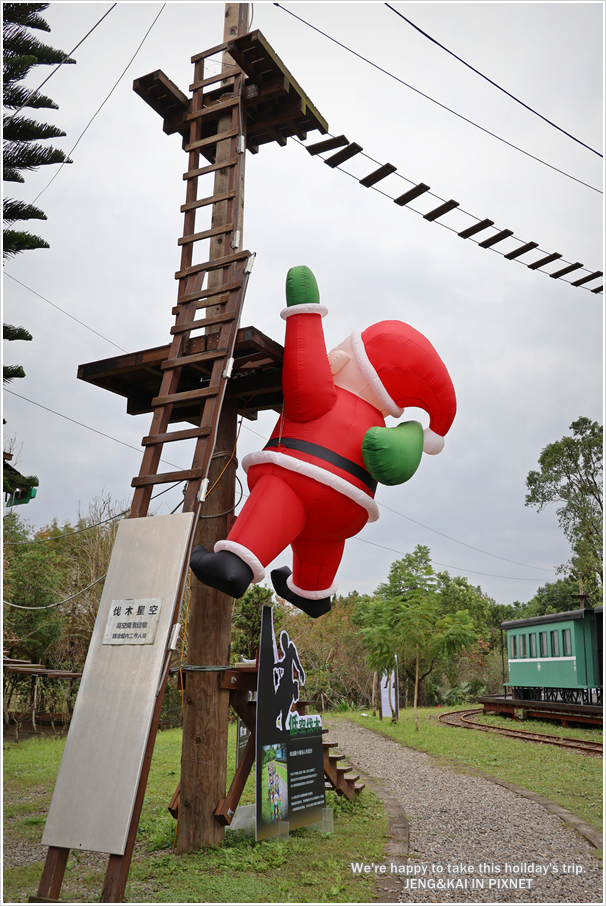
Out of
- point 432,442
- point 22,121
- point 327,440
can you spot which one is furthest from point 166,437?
point 22,121

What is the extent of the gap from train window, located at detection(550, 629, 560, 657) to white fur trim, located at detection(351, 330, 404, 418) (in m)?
12.4

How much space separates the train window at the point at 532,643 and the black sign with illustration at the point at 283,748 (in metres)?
12.2

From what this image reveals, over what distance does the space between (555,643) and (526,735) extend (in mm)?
3165

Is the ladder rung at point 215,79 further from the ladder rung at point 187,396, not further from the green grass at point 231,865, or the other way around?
the green grass at point 231,865

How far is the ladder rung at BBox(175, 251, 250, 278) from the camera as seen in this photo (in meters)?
5.37

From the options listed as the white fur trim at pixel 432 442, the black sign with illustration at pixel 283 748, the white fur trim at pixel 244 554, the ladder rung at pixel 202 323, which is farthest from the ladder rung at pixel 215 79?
the black sign with illustration at pixel 283 748

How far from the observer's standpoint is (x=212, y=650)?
18.2 ft

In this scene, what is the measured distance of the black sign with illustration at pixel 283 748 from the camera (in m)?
5.51

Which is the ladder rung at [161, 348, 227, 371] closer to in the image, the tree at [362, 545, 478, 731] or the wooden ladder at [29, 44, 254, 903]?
the wooden ladder at [29, 44, 254, 903]

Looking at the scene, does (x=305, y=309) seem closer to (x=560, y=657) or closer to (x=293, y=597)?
(x=293, y=597)

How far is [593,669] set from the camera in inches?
568

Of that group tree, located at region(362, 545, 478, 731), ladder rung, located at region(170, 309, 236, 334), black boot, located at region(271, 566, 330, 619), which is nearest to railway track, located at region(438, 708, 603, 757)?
tree, located at region(362, 545, 478, 731)

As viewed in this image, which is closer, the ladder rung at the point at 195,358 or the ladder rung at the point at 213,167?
the ladder rung at the point at 195,358

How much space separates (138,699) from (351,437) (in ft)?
7.94
